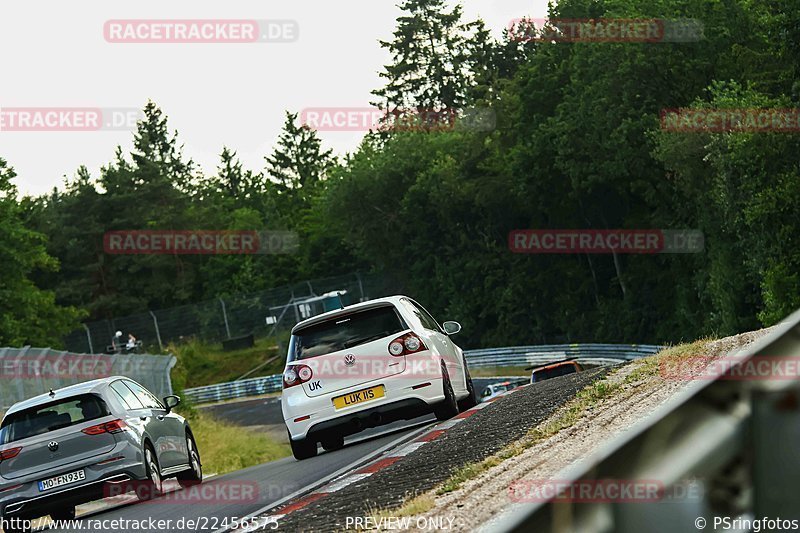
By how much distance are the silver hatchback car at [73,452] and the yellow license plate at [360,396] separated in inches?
86.9

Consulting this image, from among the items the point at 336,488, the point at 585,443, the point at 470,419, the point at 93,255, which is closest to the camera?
the point at 585,443

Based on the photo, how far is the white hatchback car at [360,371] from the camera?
1502cm

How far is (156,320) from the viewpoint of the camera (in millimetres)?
81312

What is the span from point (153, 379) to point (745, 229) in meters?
25.3

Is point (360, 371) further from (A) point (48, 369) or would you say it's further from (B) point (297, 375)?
(A) point (48, 369)

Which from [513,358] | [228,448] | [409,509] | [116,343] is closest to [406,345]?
[409,509]

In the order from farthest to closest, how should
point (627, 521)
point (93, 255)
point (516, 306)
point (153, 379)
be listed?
1. point (93, 255)
2. point (516, 306)
3. point (153, 379)
4. point (627, 521)

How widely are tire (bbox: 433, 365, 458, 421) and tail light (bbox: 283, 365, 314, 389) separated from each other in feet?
5.10

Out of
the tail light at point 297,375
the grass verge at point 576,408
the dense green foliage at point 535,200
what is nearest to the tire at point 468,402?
the grass verge at point 576,408

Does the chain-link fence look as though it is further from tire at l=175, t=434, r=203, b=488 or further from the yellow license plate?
the yellow license plate

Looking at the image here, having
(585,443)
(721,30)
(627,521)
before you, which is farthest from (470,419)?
(721,30)

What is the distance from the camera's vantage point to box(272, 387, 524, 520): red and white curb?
10.5 meters

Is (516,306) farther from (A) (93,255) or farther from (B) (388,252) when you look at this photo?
(A) (93,255)

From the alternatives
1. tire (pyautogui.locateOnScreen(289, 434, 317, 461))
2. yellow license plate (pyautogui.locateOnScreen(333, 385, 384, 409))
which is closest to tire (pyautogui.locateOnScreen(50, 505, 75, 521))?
tire (pyautogui.locateOnScreen(289, 434, 317, 461))
